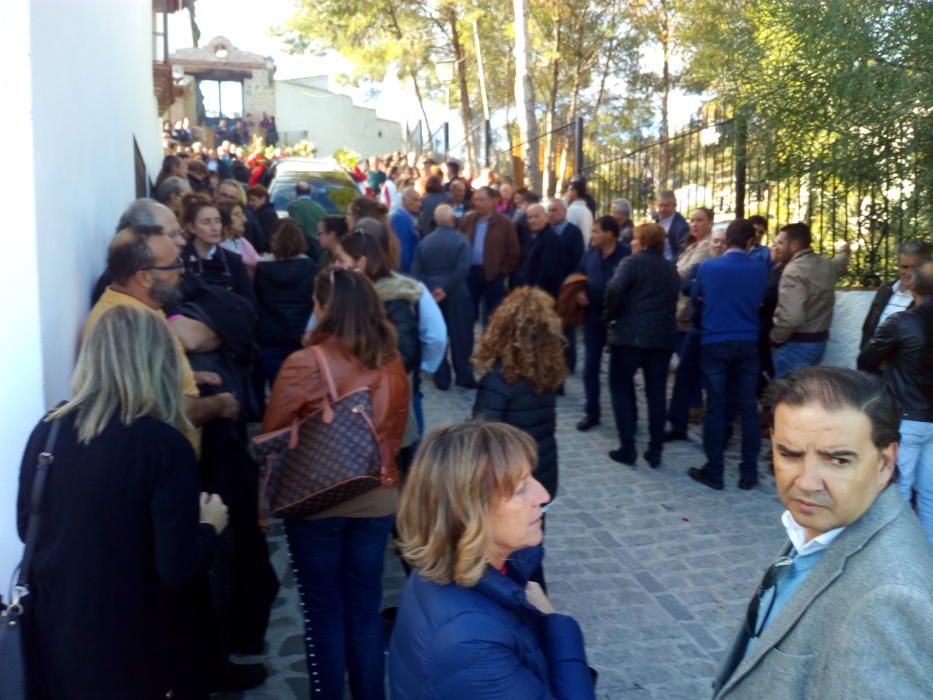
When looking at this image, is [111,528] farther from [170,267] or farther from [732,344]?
[732,344]

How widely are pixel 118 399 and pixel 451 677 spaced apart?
1.35 metres

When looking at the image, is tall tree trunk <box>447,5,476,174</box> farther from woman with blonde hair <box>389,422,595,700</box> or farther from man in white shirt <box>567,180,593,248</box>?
woman with blonde hair <box>389,422,595,700</box>

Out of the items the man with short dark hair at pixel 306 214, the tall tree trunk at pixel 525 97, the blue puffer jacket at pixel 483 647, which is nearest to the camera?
the blue puffer jacket at pixel 483 647

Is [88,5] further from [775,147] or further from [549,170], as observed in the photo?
[549,170]

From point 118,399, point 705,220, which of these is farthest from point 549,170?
point 118,399

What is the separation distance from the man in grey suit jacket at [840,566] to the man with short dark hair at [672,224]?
7837mm

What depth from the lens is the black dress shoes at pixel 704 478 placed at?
7031 millimetres

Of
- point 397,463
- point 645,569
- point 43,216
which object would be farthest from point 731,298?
point 43,216

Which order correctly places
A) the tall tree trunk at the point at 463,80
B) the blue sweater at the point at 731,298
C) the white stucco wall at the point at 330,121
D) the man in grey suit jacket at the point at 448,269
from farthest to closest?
1. the white stucco wall at the point at 330,121
2. the tall tree trunk at the point at 463,80
3. the man in grey suit jacket at the point at 448,269
4. the blue sweater at the point at 731,298

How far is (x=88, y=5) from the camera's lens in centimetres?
519

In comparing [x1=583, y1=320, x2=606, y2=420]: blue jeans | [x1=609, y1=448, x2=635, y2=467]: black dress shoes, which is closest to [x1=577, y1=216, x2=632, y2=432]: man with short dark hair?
[x1=583, y1=320, x2=606, y2=420]: blue jeans

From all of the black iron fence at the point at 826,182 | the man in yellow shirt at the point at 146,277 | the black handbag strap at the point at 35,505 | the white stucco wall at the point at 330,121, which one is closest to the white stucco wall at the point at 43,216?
the man in yellow shirt at the point at 146,277

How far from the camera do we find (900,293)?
604cm

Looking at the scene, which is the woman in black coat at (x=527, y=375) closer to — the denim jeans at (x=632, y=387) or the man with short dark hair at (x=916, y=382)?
the man with short dark hair at (x=916, y=382)
